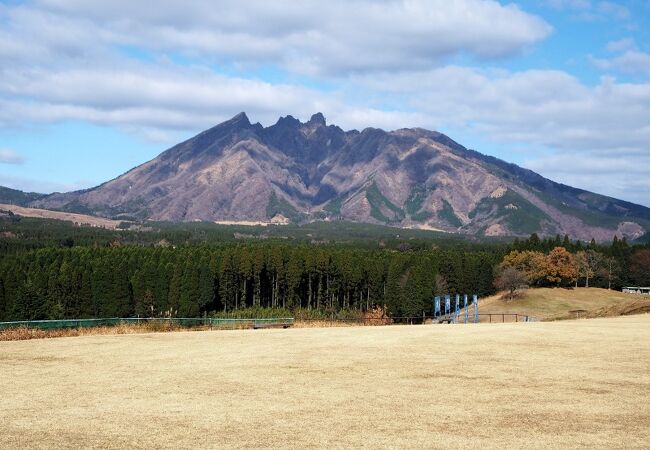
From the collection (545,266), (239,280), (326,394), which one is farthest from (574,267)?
(326,394)

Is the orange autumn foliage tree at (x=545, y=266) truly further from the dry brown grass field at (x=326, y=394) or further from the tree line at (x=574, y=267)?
the dry brown grass field at (x=326, y=394)

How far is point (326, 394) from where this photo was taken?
81.7 ft

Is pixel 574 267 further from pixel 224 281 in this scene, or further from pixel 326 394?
pixel 326 394

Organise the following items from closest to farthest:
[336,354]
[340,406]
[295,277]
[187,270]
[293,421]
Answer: [293,421]
[340,406]
[336,354]
[187,270]
[295,277]

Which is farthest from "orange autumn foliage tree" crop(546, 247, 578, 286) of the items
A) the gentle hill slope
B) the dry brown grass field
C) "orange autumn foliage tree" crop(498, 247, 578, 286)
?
the dry brown grass field

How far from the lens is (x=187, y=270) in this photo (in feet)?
504

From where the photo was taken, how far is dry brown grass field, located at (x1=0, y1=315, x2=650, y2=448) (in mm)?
18875

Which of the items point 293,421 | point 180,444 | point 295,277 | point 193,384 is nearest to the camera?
point 180,444

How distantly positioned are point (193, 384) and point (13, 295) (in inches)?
5273

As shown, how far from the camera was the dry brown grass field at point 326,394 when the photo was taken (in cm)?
1888

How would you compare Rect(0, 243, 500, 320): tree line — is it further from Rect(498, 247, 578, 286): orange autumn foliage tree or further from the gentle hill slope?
the gentle hill slope

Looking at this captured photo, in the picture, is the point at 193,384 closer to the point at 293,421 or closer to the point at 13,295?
the point at 293,421

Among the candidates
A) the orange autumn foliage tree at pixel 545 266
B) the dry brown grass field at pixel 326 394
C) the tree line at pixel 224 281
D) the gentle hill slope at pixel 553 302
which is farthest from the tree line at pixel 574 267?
the dry brown grass field at pixel 326 394

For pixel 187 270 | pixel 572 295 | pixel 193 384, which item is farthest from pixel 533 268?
pixel 193 384
